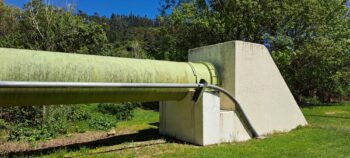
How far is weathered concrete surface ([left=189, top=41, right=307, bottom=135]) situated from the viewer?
7.26m

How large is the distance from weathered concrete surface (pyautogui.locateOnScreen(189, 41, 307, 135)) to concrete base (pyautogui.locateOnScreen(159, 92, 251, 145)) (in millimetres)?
486

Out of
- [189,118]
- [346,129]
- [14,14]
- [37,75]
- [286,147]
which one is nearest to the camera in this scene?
[37,75]

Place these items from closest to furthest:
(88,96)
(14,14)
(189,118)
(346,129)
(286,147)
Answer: (88,96), (286,147), (189,118), (346,129), (14,14)

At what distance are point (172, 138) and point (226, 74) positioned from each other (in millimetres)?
2221

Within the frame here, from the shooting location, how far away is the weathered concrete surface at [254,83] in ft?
23.8

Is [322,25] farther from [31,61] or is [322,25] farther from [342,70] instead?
[31,61]

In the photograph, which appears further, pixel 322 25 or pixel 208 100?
pixel 322 25

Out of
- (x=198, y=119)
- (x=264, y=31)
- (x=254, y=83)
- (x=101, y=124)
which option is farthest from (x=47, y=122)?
(x=264, y=31)

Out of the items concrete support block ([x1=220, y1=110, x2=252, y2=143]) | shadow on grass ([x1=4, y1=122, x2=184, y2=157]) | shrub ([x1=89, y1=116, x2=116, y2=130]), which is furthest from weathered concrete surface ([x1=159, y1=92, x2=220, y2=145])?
shrub ([x1=89, y1=116, x2=116, y2=130])

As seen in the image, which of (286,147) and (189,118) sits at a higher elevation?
(189,118)

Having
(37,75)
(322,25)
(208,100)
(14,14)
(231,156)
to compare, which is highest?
(14,14)

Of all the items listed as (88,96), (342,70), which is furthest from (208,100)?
(342,70)

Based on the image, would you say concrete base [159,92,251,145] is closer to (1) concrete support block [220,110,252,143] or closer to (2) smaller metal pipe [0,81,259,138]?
(1) concrete support block [220,110,252,143]

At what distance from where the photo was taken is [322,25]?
16406 millimetres
